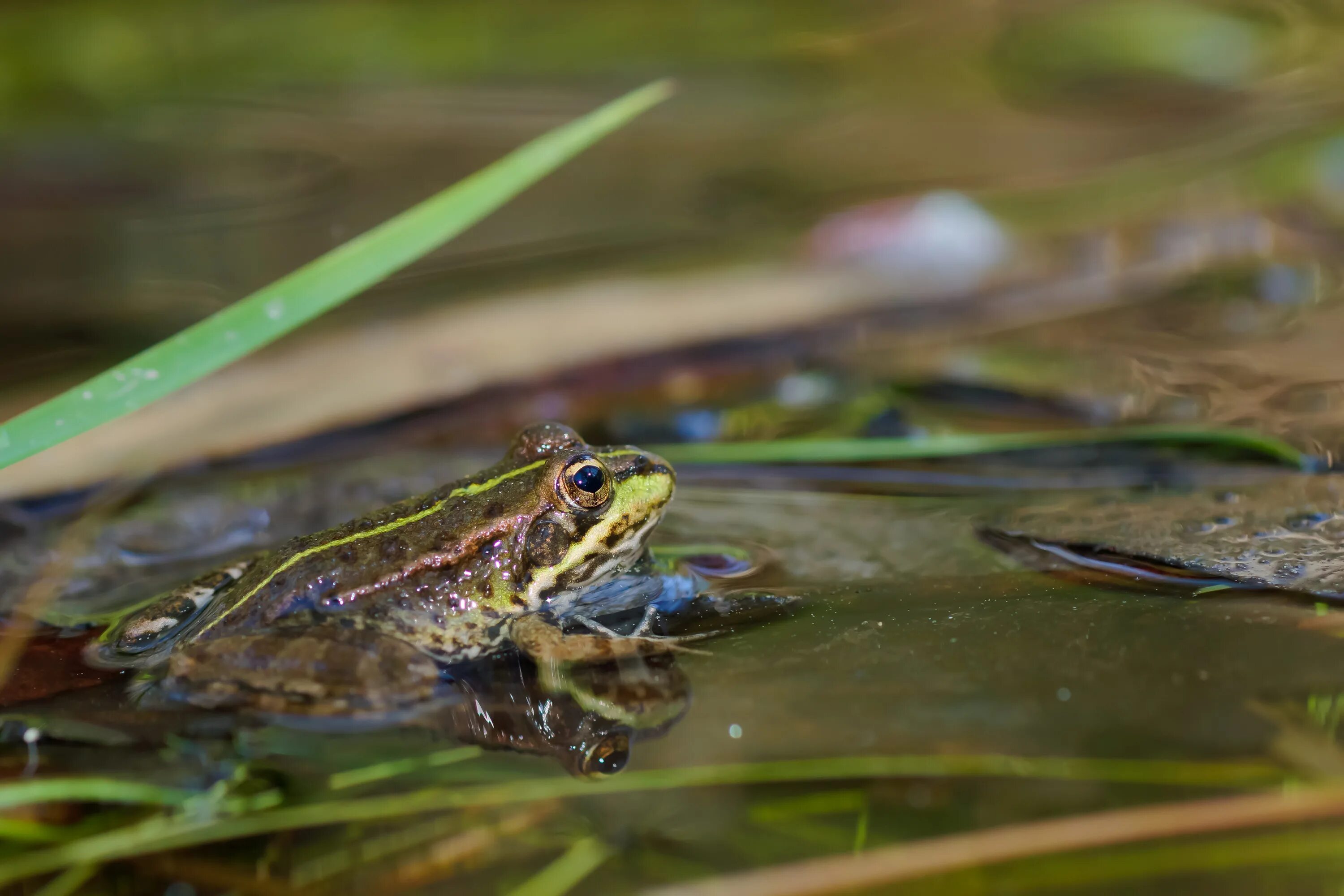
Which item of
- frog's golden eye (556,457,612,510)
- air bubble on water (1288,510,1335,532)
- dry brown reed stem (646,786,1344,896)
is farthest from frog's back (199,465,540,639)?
air bubble on water (1288,510,1335,532)

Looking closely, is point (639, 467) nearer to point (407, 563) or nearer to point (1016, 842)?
point (407, 563)

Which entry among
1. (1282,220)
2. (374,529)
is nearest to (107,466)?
(374,529)

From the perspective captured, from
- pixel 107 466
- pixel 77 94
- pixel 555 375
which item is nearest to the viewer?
pixel 107 466

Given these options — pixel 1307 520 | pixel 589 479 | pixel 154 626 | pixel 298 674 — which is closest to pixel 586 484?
pixel 589 479

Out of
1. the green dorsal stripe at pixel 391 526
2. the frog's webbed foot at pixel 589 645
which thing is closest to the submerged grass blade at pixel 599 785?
the frog's webbed foot at pixel 589 645

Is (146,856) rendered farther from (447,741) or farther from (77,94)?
(77,94)

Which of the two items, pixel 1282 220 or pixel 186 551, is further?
pixel 1282 220

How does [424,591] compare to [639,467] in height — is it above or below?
below
